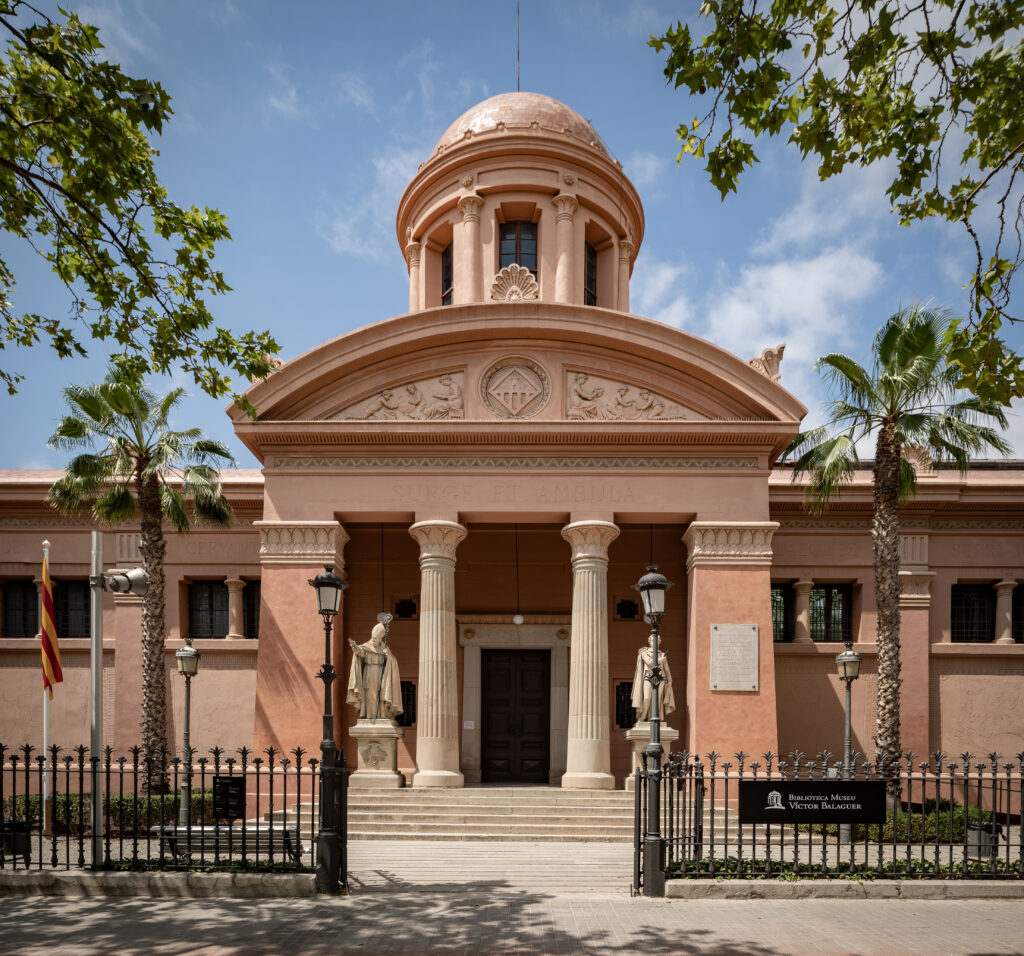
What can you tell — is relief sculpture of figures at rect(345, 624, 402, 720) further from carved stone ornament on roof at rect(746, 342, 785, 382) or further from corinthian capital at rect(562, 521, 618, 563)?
carved stone ornament on roof at rect(746, 342, 785, 382)

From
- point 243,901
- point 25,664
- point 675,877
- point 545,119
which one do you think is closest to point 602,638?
point 675,877

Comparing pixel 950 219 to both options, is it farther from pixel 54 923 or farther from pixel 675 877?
pixel 54 923

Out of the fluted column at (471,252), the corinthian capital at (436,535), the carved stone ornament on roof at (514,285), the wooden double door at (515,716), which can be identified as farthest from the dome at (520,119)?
the wooden double door at (515,716)

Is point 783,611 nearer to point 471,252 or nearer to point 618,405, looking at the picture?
point 618,405

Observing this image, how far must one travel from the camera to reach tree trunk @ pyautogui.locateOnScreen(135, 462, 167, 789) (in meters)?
17.3

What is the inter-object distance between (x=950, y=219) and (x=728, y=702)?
36.1 feet

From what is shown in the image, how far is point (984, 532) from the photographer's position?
20.5 m

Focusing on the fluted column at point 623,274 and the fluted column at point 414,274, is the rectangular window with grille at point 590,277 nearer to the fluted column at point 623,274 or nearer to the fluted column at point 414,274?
the fluted column at point 623,274

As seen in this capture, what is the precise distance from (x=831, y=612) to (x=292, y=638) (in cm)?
1193

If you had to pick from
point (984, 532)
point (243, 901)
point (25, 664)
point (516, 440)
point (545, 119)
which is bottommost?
point (243, 901)

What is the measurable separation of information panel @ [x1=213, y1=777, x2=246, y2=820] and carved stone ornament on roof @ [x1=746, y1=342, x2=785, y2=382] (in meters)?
12.3

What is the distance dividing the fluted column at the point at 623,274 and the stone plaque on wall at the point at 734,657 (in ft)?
34.6

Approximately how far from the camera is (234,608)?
67.1 feet

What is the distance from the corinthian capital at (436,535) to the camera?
58.1 feet
